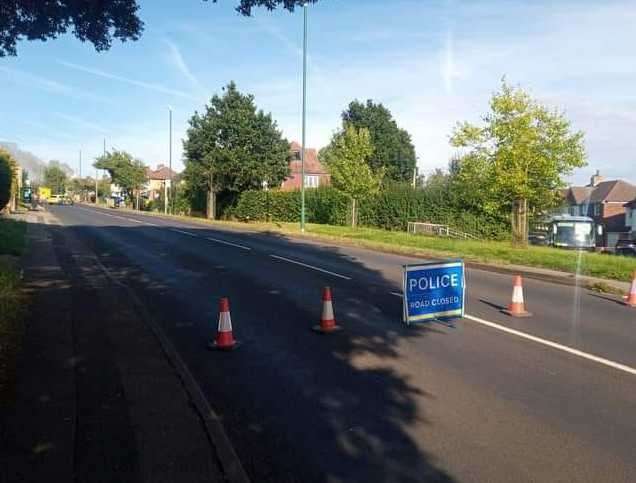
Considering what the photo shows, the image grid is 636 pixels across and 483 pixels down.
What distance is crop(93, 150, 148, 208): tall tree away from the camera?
88562mm

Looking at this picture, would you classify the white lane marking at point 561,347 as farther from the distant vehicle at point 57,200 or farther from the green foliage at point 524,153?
the distant vehicle at point 57,200

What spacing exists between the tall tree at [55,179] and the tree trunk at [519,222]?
141 meters

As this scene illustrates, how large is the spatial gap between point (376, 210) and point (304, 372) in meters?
34.9

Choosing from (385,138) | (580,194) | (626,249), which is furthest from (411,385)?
(580,194)

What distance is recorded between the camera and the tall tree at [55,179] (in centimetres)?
14700

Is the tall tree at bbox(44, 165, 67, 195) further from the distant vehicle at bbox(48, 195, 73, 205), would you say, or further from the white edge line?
the white edge line

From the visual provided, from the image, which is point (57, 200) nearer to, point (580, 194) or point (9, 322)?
point (580, 194)

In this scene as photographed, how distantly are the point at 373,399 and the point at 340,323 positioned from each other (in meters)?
3.44

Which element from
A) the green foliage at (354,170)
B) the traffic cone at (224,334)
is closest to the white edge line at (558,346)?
the traffic cone at (224,334)

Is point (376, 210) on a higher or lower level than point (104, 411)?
higher

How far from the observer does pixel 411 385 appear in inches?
244

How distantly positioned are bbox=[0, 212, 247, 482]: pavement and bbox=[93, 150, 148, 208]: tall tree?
8300 cm

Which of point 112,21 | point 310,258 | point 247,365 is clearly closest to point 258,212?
point 310,258

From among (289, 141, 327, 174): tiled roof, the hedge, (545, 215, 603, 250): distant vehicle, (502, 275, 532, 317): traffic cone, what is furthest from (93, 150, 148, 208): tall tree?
(502, 275, 532, 317): traffic cone
